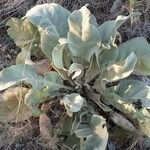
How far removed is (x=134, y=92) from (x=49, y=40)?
50 cm

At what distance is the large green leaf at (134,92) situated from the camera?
2.21 meters

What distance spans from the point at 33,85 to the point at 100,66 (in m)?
0.36

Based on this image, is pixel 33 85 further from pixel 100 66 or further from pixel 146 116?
pixel 146 116

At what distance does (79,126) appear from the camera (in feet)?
7.20

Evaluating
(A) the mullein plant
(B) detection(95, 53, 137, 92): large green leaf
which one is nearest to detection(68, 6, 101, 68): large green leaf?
(A) the mullein plant

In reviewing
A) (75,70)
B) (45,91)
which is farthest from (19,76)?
(75,70)

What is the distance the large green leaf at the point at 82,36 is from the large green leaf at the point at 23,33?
0.27m

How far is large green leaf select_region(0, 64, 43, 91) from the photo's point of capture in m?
2.17

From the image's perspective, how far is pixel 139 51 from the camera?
237 centimetres

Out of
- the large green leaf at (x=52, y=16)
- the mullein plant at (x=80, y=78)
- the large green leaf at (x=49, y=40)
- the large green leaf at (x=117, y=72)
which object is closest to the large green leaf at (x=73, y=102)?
the mullein plant at (x=80, y=78)

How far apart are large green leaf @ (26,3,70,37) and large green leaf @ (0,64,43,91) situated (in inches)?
9.8

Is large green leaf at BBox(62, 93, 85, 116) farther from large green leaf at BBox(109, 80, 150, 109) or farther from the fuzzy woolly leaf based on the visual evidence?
large green leaf at BBox(109, 80, 150, 109)

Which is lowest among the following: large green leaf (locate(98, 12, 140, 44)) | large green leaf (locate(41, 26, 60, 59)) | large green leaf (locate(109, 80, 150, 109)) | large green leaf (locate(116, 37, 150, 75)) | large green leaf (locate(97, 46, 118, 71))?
large green leaf (locate(109, 80, 150, 109))

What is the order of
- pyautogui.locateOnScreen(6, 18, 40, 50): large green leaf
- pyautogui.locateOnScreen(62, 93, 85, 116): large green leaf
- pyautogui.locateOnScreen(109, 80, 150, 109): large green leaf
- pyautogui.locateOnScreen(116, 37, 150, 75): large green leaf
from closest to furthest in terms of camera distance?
pyautogui.locateOnScreen(62, 93, 85, 116): large green leaf → pyautogui.locateOnScreen(109, 80, 150, 109): large green leaf → pyautogui.locateOnScreen(116, 37, 150, 75): large green leaf → pyautogui.locateOnScreen(6, 18, 40, 50): large green leaf
